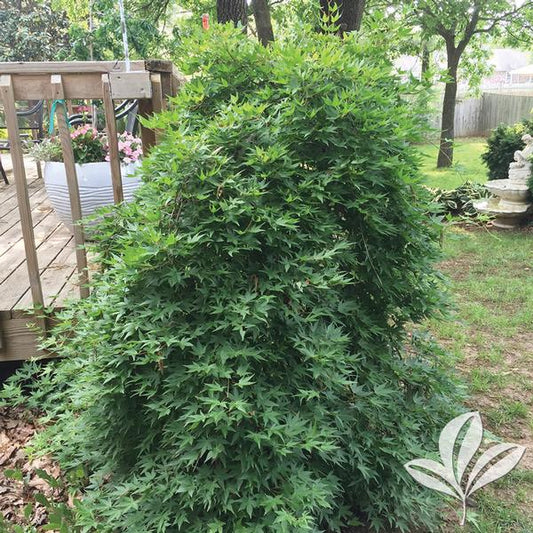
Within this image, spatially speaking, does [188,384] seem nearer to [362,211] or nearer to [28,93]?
[362,211]

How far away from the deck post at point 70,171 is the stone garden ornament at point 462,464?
1.69 m

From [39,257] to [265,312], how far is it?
99.7 inches

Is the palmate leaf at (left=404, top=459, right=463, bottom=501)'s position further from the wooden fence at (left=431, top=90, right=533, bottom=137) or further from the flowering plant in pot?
the wooden fence at (left=431, top=90, right=533, bottom=137)

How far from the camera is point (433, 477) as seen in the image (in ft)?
6.89

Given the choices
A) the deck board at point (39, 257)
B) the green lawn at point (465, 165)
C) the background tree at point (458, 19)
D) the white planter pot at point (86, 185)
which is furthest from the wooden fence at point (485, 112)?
the white planter pot at point (86, 185)

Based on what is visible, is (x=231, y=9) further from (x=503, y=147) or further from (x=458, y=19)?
(x=458, y=19)

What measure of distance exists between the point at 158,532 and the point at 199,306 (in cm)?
74

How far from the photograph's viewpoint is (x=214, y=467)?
73.0 inches

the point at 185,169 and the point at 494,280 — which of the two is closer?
the point at 185,169

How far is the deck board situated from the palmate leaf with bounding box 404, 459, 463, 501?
6.20 ft

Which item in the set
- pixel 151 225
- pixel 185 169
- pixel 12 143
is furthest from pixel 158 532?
pixel 12 143

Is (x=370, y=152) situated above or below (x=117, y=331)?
above

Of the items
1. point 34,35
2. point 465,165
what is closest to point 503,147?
point 465,165

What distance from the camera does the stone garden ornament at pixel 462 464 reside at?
2.07 meters
